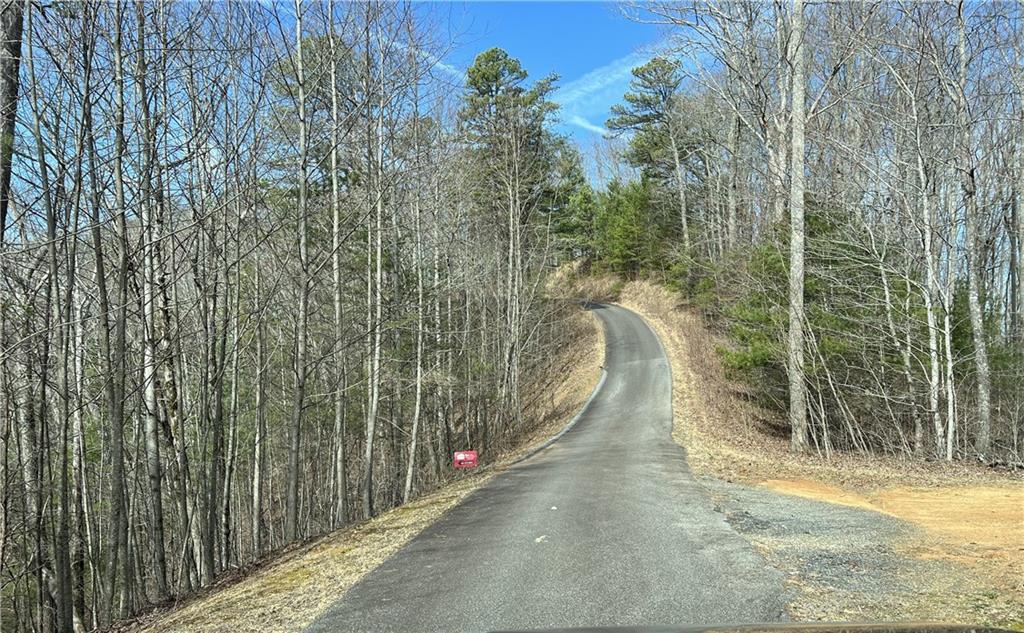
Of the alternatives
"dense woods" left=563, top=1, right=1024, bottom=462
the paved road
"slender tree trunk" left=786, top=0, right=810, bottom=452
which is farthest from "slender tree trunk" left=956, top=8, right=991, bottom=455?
the paved road

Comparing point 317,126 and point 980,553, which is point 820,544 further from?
point 317,126

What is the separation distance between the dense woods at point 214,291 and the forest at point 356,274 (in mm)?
98

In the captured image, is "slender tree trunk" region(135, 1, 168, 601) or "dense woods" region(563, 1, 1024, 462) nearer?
"slender tree trunk" region(135, 1, 168, 601)

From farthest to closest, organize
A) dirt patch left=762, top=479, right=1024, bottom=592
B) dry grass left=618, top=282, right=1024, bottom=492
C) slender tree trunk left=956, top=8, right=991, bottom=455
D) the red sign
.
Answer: slender tree trunk left=956, top=8, right=991, bottom=455, the red sign, dry grass left=618, top=282, right=1024, bottom=492, dirt patch left=762, top=479, right=1024, bottom=592

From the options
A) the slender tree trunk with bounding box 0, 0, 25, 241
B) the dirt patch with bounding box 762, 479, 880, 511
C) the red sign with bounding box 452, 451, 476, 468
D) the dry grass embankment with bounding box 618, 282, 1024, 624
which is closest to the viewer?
the slender tree trunk with bounding box 0, 0, 25, 241

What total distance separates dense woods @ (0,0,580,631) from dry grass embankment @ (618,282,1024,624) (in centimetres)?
638

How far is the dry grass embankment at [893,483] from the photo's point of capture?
639cm

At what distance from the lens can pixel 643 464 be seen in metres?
12.8

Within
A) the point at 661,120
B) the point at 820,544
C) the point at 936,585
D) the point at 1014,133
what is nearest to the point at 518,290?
the point at 1014,133

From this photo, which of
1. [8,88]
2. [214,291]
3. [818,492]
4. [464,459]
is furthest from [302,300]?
[818,492]

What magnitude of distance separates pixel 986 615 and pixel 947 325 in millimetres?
A: 9854

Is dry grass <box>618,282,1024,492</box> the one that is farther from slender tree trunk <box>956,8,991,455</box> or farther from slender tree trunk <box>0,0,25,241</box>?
slender tree trunk <box>0,0,25,241</box>

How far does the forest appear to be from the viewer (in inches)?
305

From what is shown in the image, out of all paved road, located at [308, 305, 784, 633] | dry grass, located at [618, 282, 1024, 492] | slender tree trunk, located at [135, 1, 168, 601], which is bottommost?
dry grass, located at [618, 282, 1024, 492]
